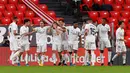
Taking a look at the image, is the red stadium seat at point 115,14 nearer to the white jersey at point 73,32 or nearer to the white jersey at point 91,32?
the white jersey at point 73,32

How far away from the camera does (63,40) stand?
20.8m

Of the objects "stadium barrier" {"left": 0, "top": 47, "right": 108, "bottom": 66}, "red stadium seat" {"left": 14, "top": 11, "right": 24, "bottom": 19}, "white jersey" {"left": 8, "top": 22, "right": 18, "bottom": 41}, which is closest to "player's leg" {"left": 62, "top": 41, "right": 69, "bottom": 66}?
"stadium barrier" {"left": 0, "top": 47, "right": 108, "bottom": 66}

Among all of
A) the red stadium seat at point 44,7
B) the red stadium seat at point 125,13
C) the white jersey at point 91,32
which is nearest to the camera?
the white jersey at point 91,32

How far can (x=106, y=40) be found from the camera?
2116 centimetres

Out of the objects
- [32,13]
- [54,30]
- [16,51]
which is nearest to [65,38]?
[54,30]

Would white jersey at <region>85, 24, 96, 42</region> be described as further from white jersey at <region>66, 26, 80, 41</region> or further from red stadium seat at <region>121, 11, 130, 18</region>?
red stadium seat at <region>121, 11, 130, 18</region>

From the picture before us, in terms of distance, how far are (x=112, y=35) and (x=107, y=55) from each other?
998 millimetres

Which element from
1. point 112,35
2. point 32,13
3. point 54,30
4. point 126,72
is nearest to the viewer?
point 126,72

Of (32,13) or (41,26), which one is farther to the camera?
(32,13)

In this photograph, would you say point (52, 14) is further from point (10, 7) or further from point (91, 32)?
point (91, 32)

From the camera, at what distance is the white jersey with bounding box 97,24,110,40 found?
21047 mm

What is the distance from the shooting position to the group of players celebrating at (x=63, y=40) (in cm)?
2056

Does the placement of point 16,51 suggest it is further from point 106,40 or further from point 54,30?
point 106,40

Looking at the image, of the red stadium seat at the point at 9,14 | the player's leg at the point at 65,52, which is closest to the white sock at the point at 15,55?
the player's leg at the point at 65,52
